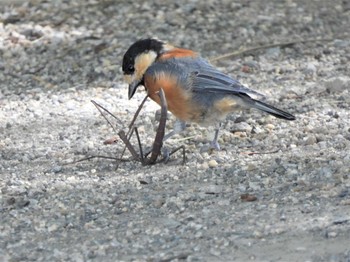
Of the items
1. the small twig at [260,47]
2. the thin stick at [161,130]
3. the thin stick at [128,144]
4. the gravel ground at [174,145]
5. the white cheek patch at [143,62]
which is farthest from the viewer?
the small twig at [260,47]

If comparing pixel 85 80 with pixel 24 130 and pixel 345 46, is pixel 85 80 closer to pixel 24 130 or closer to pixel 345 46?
pixel 24 130

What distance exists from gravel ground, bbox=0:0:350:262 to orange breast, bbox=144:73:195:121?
12.0 inches

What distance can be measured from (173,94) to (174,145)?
1.48 ft

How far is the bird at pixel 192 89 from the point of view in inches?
264

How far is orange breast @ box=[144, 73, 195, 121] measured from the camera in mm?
6684

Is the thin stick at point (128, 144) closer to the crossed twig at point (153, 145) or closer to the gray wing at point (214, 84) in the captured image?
the crossed twig at point (153, 145)

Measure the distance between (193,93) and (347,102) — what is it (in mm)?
1438

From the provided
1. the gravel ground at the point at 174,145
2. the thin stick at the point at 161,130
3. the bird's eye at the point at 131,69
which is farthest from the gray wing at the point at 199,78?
the gravel ground at the point at 174,145

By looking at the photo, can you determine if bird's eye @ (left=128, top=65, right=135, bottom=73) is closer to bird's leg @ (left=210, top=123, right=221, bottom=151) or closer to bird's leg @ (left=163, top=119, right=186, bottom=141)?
bird's leg @ (left=163, top=119, right=186, bottom=141)

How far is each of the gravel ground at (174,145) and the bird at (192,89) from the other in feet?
0.82

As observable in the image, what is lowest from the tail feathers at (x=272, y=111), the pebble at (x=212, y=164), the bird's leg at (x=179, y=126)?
the pebble at (x=212, y=164)

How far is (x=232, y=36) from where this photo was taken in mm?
9156

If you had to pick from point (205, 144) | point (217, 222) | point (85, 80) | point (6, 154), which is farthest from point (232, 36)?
point (217, 222)

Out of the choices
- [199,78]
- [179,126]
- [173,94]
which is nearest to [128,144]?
[173,94]
